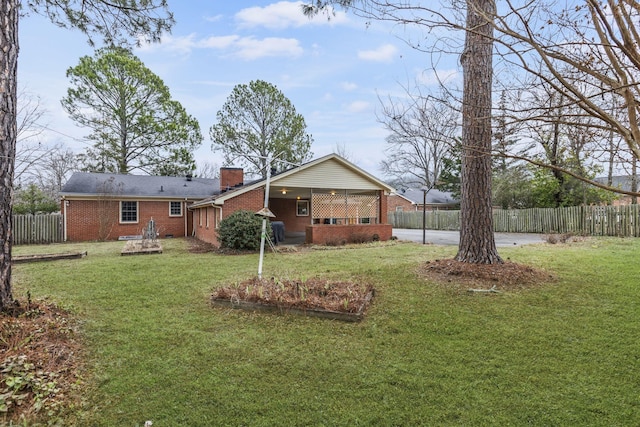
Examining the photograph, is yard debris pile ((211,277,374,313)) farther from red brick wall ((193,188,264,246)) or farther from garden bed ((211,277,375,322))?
red brick wall ((193,188,264,246))

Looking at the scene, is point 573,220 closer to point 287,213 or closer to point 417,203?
point 287,213

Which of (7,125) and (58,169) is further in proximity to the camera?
(58,169)

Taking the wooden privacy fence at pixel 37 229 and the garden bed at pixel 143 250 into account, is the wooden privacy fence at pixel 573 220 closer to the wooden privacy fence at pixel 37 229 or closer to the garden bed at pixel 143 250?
the garden bed at pixel 143 250

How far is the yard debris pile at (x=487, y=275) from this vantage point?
5.98 m

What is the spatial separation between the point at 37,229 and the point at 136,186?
5.07m

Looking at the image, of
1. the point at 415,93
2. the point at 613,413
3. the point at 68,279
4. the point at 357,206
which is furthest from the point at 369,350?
the point at 357,206

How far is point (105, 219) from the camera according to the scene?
17.2 metres

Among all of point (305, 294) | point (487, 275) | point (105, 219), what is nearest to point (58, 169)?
point (105, 219)

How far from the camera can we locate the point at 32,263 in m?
9.69

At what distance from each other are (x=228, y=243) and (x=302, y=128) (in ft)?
62.4

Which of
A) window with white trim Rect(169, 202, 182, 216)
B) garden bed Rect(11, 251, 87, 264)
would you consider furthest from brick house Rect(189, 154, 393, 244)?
garden bed Rect(11, 251, 87, 264)

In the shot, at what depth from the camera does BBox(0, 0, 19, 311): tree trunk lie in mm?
3908

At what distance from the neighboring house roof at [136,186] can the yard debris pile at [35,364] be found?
15620 millimetres

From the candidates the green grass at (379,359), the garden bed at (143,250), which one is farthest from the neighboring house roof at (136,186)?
the green grass at (379,359)
